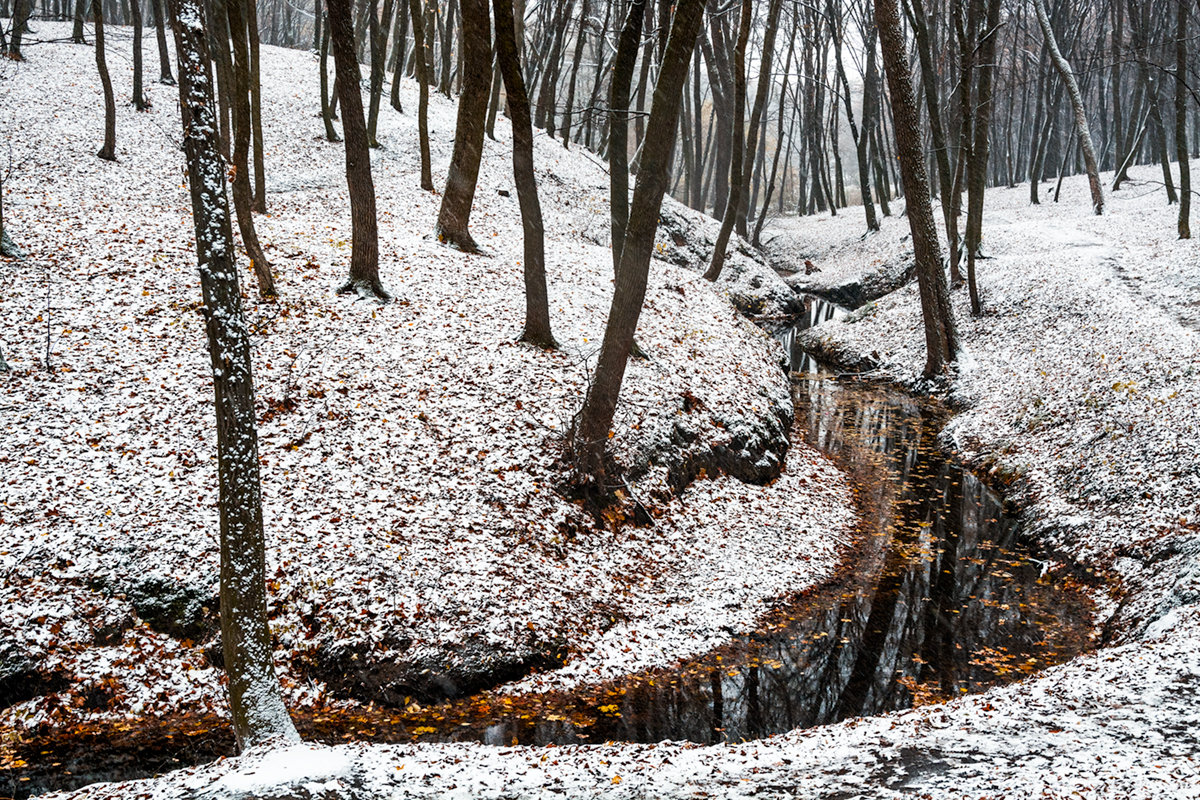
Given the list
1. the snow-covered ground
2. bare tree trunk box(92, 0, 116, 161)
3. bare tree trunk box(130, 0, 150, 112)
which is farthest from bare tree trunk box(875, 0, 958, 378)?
bare tree trunk box(130, 0, 150, 112)

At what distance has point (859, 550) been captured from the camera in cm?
948

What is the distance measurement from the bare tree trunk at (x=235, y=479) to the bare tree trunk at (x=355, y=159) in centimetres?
579

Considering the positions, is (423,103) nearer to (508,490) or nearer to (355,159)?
(355,159)

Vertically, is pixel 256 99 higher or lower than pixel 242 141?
higher

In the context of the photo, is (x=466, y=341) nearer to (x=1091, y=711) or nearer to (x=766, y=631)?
(x=766, y=631)

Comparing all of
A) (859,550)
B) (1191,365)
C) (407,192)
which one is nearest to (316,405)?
(859,550)

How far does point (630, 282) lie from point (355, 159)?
4.80m

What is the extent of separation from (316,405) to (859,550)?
24.2ft

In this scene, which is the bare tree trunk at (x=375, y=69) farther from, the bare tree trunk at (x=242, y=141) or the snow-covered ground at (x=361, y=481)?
the bare tree trunk at (x=242, y=141)

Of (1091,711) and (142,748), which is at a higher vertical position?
(1091,711)

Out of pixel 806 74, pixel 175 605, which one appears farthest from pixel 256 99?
pixel 806 74

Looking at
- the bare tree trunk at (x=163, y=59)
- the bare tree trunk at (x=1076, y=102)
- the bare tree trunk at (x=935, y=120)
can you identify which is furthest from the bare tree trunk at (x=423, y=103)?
the bare tree trunk at (x=1076, y=102)

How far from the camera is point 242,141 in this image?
1053cm

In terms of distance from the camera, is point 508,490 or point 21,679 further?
point 508,490
